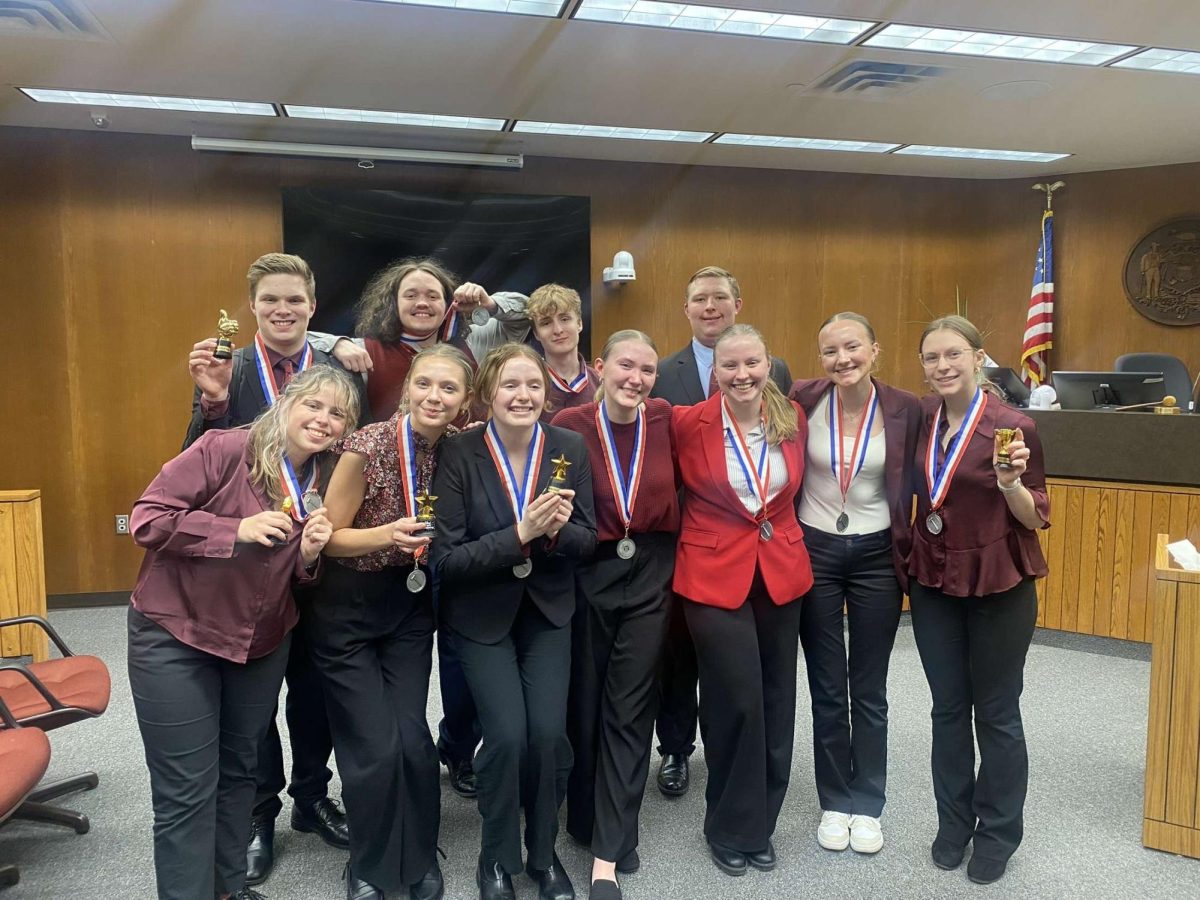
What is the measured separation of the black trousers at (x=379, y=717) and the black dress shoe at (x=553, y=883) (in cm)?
35

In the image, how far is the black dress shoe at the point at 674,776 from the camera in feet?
9.95

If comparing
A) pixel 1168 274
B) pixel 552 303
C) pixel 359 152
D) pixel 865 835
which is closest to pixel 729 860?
pixel 865 835

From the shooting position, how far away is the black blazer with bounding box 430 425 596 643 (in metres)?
2.22

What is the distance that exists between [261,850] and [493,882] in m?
0.81

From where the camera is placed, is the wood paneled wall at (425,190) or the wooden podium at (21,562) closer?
the wooden podium at (21,562)

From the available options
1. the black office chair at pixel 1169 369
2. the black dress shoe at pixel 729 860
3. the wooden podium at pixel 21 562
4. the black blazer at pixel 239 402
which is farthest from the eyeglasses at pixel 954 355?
the wooden podium at pixel 21 562

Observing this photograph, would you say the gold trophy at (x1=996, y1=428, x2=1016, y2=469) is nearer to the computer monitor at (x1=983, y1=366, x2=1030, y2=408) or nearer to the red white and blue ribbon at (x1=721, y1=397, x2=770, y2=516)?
the red white and blue ribbon at (x1=721, y1=397, x2=770, y2=516)

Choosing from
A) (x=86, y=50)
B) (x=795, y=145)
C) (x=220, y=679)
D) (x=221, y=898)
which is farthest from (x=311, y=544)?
(x=795, y=145)

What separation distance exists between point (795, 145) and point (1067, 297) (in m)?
3.07

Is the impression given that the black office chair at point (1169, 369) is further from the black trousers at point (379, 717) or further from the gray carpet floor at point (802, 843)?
the black trousers at point (379, 717)

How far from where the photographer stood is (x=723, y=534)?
2.47 metres

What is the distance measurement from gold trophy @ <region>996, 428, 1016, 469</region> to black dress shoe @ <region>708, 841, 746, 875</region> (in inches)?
59.5

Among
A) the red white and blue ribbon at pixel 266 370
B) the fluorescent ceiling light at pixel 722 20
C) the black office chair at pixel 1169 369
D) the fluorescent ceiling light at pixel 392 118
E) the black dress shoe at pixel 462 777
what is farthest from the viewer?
the black office chair at pixel 1169 369

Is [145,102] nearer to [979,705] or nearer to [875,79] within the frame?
[875,79]
